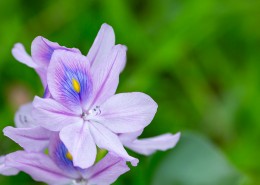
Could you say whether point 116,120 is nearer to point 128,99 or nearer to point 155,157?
point 128,99

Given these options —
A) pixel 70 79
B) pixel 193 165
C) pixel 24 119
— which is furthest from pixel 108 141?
pixel 193 165

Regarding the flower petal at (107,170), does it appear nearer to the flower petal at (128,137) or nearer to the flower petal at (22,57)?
the flower petal at (128,137)

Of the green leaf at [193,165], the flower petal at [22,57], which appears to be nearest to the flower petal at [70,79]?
the flower petal at [22,57]

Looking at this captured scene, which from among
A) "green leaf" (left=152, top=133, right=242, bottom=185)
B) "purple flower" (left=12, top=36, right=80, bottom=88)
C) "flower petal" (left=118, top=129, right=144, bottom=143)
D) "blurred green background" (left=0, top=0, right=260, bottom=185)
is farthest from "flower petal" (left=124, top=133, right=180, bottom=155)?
"blurred green background" (left=0, top=0, right=260, bottom=185)

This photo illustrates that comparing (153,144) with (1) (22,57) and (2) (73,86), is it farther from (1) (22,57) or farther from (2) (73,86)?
(1) (22,57)

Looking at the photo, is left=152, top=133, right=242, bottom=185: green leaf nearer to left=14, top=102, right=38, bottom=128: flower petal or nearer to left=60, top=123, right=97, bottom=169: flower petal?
left=14, top=102, right=38, bottom=128: flower petal

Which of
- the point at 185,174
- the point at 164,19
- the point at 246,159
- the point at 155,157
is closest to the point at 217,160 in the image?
the point at 185,174
